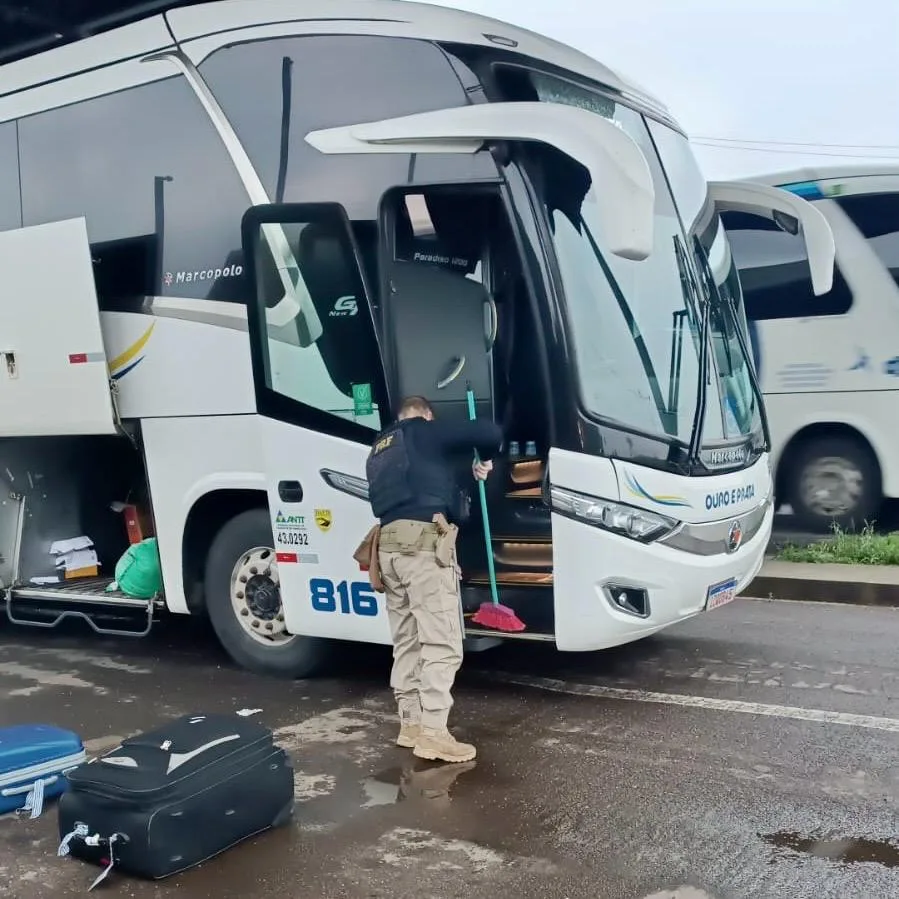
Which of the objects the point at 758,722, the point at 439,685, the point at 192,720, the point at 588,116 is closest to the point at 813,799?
the point at 758,722

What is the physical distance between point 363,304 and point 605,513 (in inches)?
65.3

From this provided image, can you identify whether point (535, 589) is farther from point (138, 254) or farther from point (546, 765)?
point (138, 254)

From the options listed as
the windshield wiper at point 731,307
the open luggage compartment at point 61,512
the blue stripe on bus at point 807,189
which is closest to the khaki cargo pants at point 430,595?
the windshield wiper at point 731,307

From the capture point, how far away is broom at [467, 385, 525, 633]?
17.7 ft

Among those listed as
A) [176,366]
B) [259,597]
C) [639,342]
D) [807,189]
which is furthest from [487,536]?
[807,189]

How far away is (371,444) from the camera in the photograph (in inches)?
220

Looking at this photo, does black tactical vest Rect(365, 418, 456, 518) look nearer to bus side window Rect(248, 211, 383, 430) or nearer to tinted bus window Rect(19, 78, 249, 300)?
bus side window Rect(248, 211, 383, 430)

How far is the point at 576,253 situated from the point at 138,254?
8.84 feet

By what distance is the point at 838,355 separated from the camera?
10289 mm

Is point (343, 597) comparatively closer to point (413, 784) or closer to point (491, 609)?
point (491, 609)

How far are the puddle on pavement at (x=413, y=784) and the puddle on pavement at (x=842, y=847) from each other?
4.33ft

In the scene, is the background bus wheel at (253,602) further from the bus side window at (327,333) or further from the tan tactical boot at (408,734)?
the tan tactical boot at (408,734)

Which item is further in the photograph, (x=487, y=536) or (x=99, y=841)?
(x=487, y=536)

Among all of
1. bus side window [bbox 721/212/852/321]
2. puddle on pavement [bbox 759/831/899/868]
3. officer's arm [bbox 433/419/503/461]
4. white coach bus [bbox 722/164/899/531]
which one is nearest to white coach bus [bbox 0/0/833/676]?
officer's arm [bbox 433/419/503/461]
